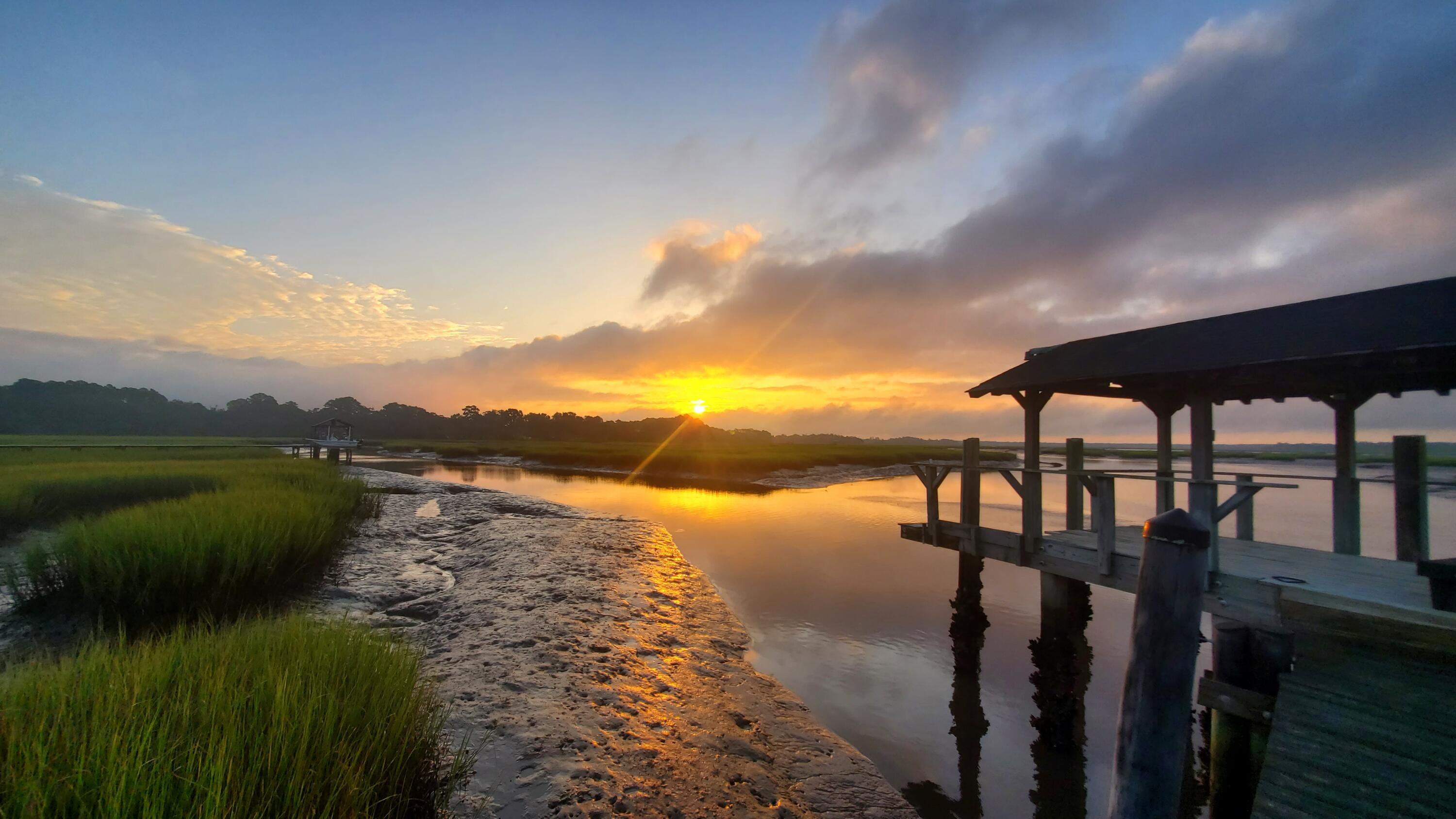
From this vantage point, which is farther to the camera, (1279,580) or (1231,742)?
(1279,580)

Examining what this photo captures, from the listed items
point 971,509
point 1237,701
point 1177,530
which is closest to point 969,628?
point 971,509

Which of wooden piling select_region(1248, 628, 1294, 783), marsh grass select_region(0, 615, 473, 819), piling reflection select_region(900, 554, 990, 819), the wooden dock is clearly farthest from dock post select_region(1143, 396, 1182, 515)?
marsh grass select_region(0, 615, 473, 819)

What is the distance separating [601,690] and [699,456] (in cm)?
5149

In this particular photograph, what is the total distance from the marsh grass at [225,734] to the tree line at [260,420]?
9930 cm

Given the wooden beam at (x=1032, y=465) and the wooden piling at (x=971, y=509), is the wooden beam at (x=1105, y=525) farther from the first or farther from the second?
the wooden piling at (x=971, y=509)

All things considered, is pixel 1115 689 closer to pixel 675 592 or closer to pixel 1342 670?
pixel 1342 670

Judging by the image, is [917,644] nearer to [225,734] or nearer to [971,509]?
[971,509]

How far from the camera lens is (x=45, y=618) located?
7.21 meters

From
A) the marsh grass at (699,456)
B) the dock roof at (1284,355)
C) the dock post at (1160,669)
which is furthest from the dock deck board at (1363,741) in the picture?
the marsh grass at (699,456)

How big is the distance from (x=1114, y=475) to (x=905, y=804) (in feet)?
14.9

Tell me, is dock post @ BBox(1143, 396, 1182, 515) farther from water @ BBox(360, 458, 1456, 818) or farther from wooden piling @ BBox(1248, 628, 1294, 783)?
wooden piling @ BBox(1248, 628, 1294, 783)

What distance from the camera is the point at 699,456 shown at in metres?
58.5

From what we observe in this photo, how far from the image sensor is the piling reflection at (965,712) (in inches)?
239

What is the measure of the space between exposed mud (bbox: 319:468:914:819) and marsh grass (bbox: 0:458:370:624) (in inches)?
37.3
